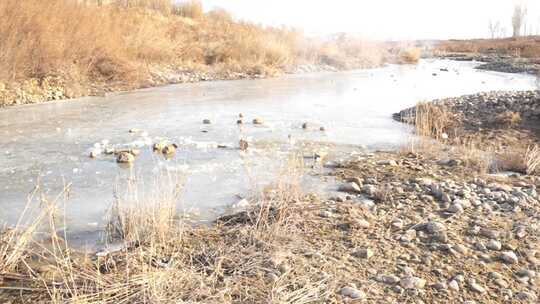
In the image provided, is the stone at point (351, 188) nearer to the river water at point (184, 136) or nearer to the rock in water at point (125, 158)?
the river water at point (184, 136)

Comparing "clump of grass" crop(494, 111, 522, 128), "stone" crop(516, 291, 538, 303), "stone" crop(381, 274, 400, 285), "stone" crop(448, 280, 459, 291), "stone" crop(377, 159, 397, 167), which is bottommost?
"stone" crop(516, 291, 538, 303)

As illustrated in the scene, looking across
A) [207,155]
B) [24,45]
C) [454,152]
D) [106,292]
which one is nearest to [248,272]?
[106,292]

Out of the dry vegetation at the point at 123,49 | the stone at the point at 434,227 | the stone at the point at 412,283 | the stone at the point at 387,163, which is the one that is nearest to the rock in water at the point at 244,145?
the stone at the point at 387,163

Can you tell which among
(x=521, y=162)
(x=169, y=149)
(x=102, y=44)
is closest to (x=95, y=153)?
(x=169, y=149)

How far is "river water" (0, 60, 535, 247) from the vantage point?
474cm

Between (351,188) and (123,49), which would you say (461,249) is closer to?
(351,188)

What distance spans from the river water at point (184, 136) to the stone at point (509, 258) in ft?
7.25

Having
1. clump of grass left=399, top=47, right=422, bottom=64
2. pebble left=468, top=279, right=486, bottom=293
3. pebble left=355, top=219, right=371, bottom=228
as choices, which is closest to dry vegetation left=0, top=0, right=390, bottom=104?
clump of grass left=399, top=47, right=422, bottom=64

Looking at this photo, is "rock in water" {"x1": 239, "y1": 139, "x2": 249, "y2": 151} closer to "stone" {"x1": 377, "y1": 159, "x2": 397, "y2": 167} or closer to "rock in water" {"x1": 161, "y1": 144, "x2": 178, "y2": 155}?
"rock in water" {"x1": 161, "y1": 144, "x2": 178, "y2": 155}

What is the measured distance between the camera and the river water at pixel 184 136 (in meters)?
4.74

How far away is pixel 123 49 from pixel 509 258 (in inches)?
560

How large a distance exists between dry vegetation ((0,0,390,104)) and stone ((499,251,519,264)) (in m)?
10.5

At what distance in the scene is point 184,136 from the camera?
7.49 meters

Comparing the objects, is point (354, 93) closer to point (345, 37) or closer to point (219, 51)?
point (219, 51)
